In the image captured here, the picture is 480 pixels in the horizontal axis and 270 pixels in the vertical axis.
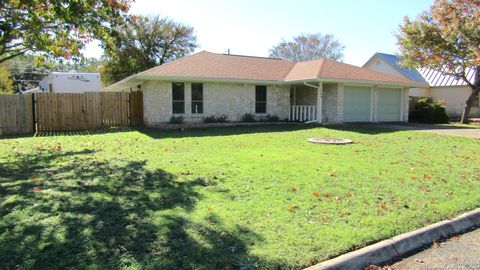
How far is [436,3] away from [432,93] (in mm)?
13199

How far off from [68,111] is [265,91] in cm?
1028

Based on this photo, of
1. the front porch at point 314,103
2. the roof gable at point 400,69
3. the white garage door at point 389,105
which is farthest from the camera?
the roof gable at point 400,69

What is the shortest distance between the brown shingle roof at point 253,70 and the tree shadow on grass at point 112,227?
36.4ft

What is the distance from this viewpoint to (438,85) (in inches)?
1257

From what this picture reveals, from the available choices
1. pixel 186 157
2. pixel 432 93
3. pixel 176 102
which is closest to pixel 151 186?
pixel 186 157

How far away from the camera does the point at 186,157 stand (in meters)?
9.05

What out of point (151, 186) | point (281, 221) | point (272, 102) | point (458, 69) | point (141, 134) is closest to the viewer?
point (281, 221)

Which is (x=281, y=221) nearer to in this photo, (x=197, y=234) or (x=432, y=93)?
(x=197, y=234)

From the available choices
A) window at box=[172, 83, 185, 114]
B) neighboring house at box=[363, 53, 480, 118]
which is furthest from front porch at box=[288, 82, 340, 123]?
neighboring house at box=[363, 53, 480, 118]

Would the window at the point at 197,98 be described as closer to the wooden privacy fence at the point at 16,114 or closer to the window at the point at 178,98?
the window at the point at 178,98

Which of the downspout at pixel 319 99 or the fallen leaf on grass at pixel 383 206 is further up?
the downspout at pixel 319 99

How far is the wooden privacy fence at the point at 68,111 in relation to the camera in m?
15.9

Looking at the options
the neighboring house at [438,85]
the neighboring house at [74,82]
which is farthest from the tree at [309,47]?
the neighboring house at [74,82]

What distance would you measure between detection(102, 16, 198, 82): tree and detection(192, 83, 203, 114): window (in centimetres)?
2193
